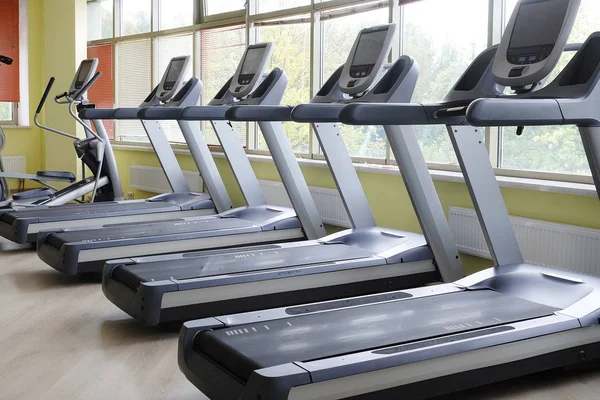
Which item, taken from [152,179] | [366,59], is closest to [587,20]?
[366,59]

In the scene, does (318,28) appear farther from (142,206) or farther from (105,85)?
(105,85)

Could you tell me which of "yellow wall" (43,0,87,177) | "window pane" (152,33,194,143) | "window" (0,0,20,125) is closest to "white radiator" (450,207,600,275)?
"window pane" (152,33,194,143)

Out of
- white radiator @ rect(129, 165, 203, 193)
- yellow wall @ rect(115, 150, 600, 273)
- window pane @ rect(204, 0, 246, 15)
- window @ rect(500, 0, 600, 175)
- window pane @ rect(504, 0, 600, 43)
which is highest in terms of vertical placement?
window pane @ rect(204, 0, 246, 15)

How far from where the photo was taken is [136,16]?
9.05 m

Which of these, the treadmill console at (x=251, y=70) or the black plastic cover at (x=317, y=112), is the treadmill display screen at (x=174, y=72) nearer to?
the treadmill console at (x=251, y=70)

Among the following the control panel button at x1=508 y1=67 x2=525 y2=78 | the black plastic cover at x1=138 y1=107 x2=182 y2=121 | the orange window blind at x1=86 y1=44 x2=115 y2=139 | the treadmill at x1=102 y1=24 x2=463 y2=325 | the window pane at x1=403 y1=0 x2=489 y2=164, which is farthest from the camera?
the orange window blind at x1=86 y1=44 x2=115 y2=139

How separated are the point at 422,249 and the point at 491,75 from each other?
47.8 inches

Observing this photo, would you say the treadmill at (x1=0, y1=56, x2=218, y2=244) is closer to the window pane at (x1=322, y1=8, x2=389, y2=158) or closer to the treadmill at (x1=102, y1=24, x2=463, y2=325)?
the window pane at (x1=322, y1=8, x2=389, y2=158)

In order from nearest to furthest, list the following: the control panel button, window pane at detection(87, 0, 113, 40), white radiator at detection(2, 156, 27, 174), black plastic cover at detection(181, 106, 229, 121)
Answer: the control panel button, black plastic cover at detection(181, 106, 229, 121), window pane at detection(87, 0, 113, 40), white radiator at detection(2, 156, 27, 174)

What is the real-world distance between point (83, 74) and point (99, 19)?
303cm

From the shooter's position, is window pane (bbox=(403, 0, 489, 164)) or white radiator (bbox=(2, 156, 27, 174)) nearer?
window pane (bbox=(403, 0, 489, 164))

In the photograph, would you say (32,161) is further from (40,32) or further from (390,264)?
(390,264)

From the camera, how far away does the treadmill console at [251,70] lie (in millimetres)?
5379

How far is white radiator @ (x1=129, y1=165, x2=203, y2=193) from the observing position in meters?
7.82
